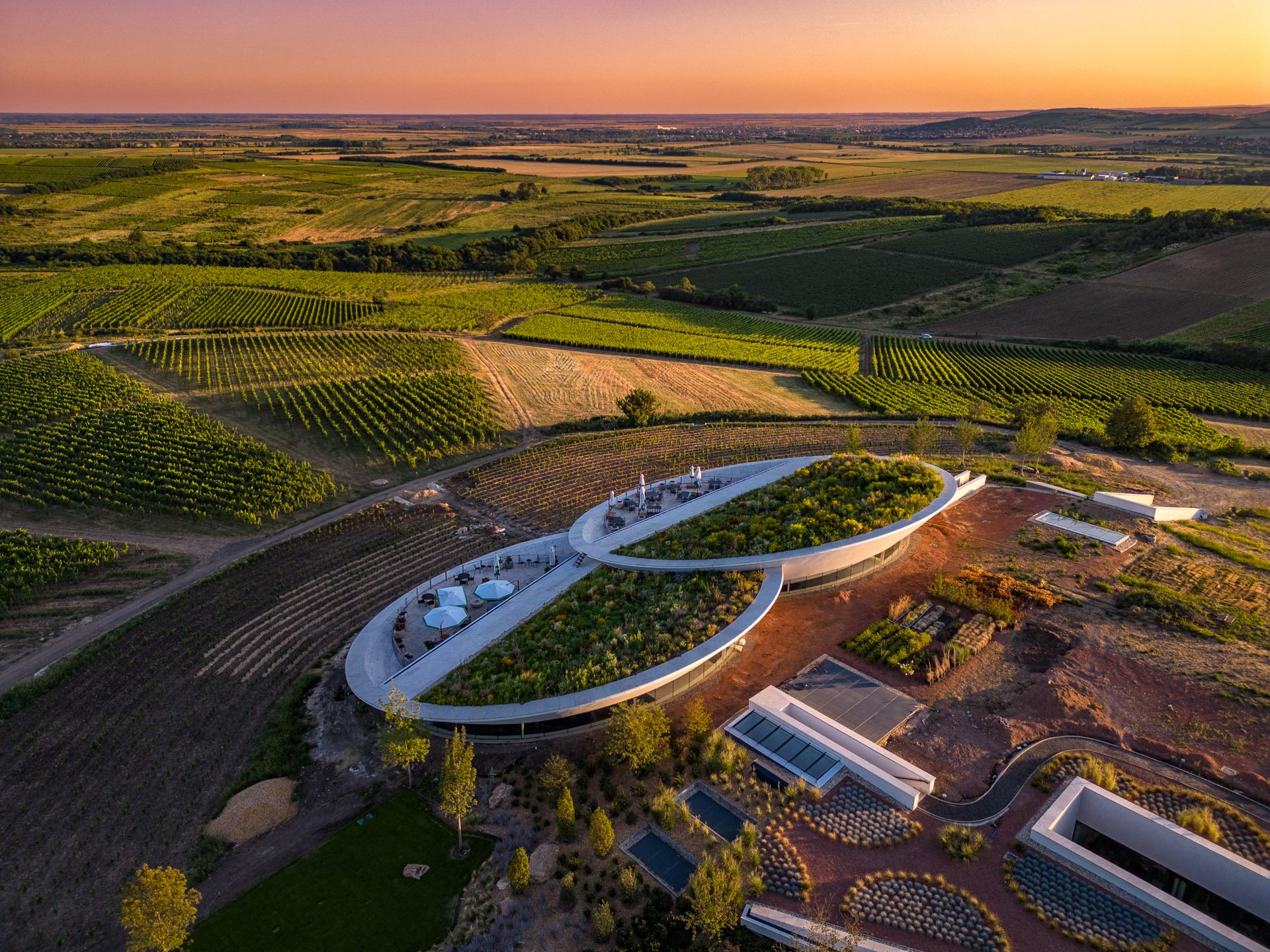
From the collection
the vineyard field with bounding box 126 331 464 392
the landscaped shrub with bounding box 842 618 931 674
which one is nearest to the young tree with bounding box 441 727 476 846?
the landscaped shrub with bounding box 842 618 931 674

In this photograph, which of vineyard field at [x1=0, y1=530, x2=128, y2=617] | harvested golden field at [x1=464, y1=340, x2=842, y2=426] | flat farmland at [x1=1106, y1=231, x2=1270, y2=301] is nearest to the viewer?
vineyard field at [x1=0, y1=530, x2=128, y2=617]

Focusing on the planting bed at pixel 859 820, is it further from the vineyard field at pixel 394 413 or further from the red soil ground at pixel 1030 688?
the vineyard field at pixel 394 413

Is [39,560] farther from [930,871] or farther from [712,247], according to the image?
[712,247]

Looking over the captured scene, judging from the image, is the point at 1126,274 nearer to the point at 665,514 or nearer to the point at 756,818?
A: the point at 665,514

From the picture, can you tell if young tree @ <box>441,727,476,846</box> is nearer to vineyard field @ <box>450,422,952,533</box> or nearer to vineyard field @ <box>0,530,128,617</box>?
vineyard field @ <box>450,422,952,533</box>

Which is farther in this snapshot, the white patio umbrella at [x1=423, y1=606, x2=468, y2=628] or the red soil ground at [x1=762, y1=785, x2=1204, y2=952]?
the white patio umbrella at [x1=423, y1=606, x2=468, y2=628]

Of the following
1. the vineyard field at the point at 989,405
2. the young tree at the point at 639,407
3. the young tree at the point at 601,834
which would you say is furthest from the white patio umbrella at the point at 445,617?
the vineyard field at the point at 989,405
